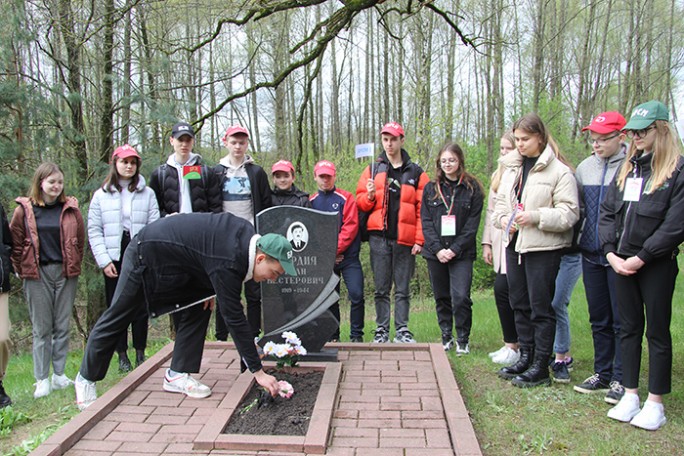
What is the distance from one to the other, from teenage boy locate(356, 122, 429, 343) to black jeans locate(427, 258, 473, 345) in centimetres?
29

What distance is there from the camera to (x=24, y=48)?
7.53m

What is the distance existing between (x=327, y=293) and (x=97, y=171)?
4485mm

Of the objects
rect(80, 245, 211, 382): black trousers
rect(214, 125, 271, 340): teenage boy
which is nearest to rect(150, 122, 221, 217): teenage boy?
rect(214, 125, 271, 340): teenage boy

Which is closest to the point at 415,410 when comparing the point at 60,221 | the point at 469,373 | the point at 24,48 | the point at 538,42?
the point at 469,373

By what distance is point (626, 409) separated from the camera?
369 cm

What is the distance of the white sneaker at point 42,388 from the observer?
4.59 metres

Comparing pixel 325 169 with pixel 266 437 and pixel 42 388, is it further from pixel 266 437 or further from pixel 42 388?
pixel 42 388

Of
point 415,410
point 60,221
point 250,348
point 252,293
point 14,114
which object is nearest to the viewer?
point 250,348

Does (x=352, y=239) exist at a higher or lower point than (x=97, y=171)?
lower

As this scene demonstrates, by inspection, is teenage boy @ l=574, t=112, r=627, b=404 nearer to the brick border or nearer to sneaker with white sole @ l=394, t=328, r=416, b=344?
sneaker with white sole @ l=394, t=328, r=416, b=344

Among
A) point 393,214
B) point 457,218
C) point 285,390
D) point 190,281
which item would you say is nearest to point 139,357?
point 190,281

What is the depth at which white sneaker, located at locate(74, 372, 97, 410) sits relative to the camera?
4125 millimetres

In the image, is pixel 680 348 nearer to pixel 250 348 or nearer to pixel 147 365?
pixel 250 348

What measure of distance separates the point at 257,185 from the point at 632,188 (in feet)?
10.2
